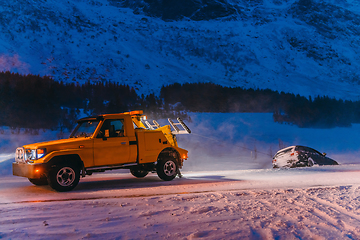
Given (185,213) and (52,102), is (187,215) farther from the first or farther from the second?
(52,102)

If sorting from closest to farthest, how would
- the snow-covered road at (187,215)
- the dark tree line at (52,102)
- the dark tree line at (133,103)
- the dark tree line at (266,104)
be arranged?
the snow-covered road at (187,215), the dark tree line at (52,102), the dark tree line at (133,103), the dark tree line at (266,104)

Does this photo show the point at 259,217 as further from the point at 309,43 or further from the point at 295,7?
the point at 295,7

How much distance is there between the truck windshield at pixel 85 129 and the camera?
29.7 feet

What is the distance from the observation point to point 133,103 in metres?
32.8

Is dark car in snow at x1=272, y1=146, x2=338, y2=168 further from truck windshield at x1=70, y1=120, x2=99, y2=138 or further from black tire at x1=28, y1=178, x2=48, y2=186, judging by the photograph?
black tire at x1=28, y1=178, x2=48, y2=186

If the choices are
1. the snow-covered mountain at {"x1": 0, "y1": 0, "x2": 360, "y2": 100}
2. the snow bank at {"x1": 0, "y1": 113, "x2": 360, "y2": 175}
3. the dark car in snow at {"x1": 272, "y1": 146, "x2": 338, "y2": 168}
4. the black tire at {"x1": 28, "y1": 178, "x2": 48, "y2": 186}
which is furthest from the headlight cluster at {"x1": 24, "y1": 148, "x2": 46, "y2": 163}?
the snow-covered mountain at {"x1": 0, "y1": 0, "x2": 360, "y2": 100}

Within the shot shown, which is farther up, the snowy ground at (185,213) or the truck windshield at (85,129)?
the truck windshield at (85,129)

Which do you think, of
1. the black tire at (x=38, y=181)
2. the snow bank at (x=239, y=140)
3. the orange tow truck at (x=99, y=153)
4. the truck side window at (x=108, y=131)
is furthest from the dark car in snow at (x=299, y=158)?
the black tire at (x=38, y=181)

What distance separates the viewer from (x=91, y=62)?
42906mm

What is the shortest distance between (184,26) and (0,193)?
188ft

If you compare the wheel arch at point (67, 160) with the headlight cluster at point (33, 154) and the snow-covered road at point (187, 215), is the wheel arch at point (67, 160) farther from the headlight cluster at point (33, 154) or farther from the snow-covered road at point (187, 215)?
the snow-covered road at point (187, 215)

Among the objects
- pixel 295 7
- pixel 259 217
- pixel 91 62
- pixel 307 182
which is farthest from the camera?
pixel 295 7

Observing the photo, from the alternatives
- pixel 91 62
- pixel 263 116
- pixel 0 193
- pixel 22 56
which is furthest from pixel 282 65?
pixel 0 193

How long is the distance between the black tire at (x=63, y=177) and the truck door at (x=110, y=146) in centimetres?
67
